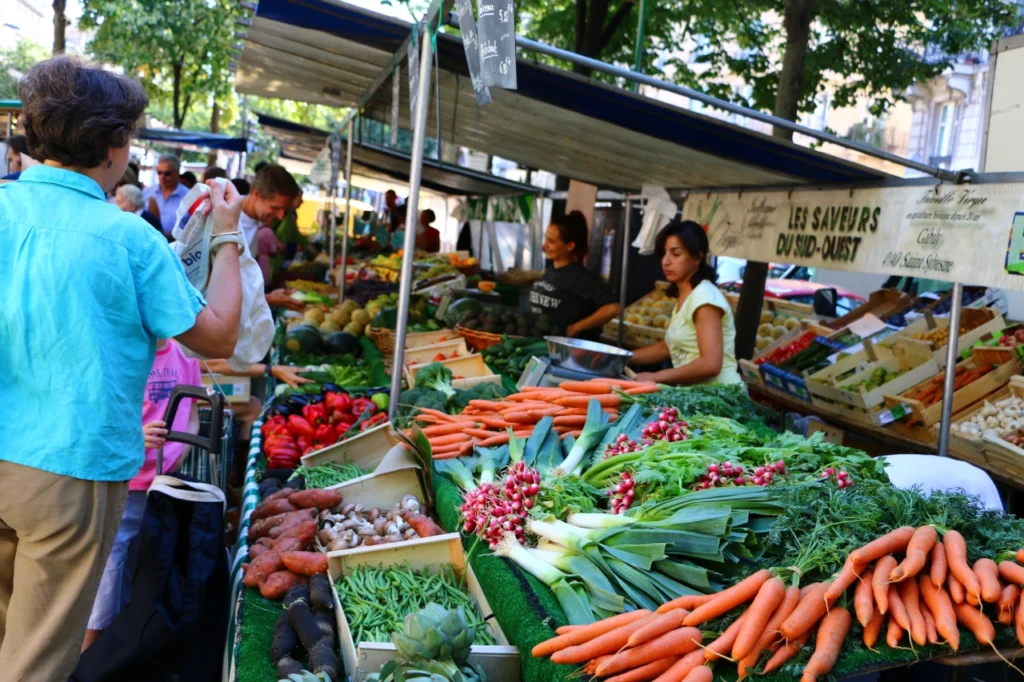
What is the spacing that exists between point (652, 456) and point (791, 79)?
7.15 metres

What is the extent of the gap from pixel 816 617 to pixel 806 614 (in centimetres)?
5

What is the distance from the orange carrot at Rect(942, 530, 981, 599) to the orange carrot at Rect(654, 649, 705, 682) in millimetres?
732

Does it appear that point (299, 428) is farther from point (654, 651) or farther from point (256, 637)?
point (654, 651)

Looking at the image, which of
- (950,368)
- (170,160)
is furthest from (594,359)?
(170,160)

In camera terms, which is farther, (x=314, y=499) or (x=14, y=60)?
(x=14, y=60)

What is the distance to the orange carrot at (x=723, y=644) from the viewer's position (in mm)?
2363

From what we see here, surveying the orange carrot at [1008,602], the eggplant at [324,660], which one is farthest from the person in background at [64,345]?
the orange carrot at [1008,602]

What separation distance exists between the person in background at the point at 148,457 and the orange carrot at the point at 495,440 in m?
1.39

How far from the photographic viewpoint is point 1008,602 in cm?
241

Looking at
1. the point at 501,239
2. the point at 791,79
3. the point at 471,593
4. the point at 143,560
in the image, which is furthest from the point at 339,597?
the point at 501,239

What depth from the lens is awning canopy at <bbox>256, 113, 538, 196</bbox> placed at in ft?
42.9

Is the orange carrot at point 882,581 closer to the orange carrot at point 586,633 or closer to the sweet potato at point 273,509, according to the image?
the orange carrot at point 586,633

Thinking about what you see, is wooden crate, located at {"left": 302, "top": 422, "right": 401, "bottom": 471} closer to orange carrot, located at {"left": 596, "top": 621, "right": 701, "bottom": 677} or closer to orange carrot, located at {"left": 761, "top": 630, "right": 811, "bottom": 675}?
orange carrot, located at {"left": 596, "top": 621, "right": 701, "bottom": 677}

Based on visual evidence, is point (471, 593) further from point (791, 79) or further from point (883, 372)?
point (791, 79)
